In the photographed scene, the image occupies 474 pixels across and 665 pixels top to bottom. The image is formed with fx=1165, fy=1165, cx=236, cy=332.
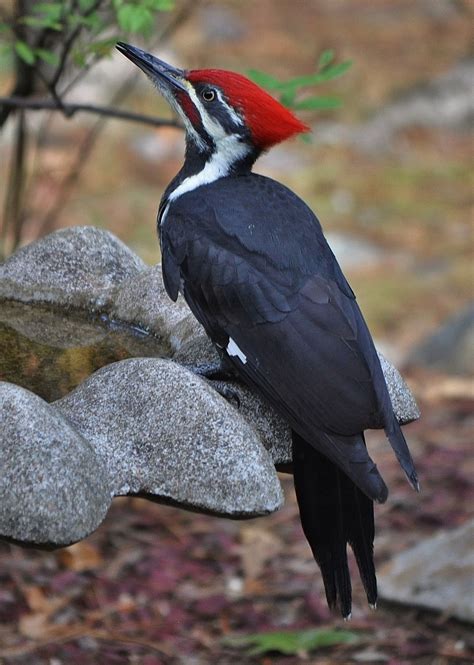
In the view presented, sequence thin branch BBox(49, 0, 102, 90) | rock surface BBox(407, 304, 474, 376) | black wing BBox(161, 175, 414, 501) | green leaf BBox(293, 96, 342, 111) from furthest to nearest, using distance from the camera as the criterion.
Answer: rock surface BBox(407, 304, 474, 376) → thin branch BBox(49, 0, 102, 90) → green leaf BBox(293, 96, 342, 111) → black wing BBox(161, 175, 414, 501)

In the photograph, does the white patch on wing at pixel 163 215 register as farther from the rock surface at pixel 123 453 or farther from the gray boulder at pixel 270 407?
the rock surface at pixel 123 453

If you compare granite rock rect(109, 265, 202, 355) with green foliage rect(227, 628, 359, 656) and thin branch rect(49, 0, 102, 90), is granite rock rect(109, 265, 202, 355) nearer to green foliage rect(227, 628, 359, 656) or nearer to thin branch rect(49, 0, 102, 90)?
thin branch rect(49, 0, 102, 90)

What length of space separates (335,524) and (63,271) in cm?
112

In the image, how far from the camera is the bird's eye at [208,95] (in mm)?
3158

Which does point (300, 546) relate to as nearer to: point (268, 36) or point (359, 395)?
point (359, 395)

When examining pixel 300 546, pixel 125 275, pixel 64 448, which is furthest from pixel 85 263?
pixel 300 546

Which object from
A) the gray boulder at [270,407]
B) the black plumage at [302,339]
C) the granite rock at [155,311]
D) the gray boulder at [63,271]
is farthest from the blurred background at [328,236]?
the gray boulder at [270,407]

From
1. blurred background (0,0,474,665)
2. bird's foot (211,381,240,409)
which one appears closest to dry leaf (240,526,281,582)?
blurred background (0,0,474,665)

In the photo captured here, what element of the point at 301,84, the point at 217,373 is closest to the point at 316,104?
the point at 301,84

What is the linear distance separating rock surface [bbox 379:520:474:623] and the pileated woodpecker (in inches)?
52.9

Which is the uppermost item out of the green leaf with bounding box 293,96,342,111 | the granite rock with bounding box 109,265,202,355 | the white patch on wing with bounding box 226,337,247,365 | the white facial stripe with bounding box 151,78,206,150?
the white facial stripe with bounding box 151,78,206,150

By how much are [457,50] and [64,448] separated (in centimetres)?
1115

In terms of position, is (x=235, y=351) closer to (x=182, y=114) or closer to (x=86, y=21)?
(x=182, y=114)

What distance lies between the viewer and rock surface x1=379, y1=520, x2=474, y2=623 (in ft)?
13.2
